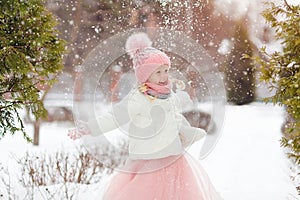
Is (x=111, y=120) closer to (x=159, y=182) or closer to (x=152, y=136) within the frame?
(x=152, y=136)

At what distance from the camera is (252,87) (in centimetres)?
813

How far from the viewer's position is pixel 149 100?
8.00 ft

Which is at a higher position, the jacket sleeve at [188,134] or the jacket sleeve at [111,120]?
the jacket sleeve at [111,120]

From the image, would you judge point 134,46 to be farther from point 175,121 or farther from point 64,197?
point 64,197

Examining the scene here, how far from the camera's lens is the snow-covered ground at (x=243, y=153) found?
17.0ft

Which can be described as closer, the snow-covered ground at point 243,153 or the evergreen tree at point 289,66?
the evergreen tree at point 289,66

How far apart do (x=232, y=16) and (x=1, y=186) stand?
5199mm

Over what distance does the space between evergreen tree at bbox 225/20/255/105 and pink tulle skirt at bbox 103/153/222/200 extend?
540 cm

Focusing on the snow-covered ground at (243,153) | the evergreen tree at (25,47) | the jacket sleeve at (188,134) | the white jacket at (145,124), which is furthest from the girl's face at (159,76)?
the snow-covered ground at (243,153)

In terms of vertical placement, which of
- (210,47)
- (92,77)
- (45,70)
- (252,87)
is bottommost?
(45,70)

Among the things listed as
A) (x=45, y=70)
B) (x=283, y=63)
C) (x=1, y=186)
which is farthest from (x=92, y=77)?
(x=283, y=63)

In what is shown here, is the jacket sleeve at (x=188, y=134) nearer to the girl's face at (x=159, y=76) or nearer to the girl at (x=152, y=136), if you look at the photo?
the girl at (x=152, y=136)

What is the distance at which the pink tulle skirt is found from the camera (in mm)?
2449

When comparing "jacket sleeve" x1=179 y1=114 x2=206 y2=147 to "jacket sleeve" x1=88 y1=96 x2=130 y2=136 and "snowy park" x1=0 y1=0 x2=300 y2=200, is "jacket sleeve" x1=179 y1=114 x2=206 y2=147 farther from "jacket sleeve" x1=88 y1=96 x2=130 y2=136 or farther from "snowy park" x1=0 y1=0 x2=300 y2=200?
"jacket sleeve" x1=88 y1=96 x2=130 y2=136
